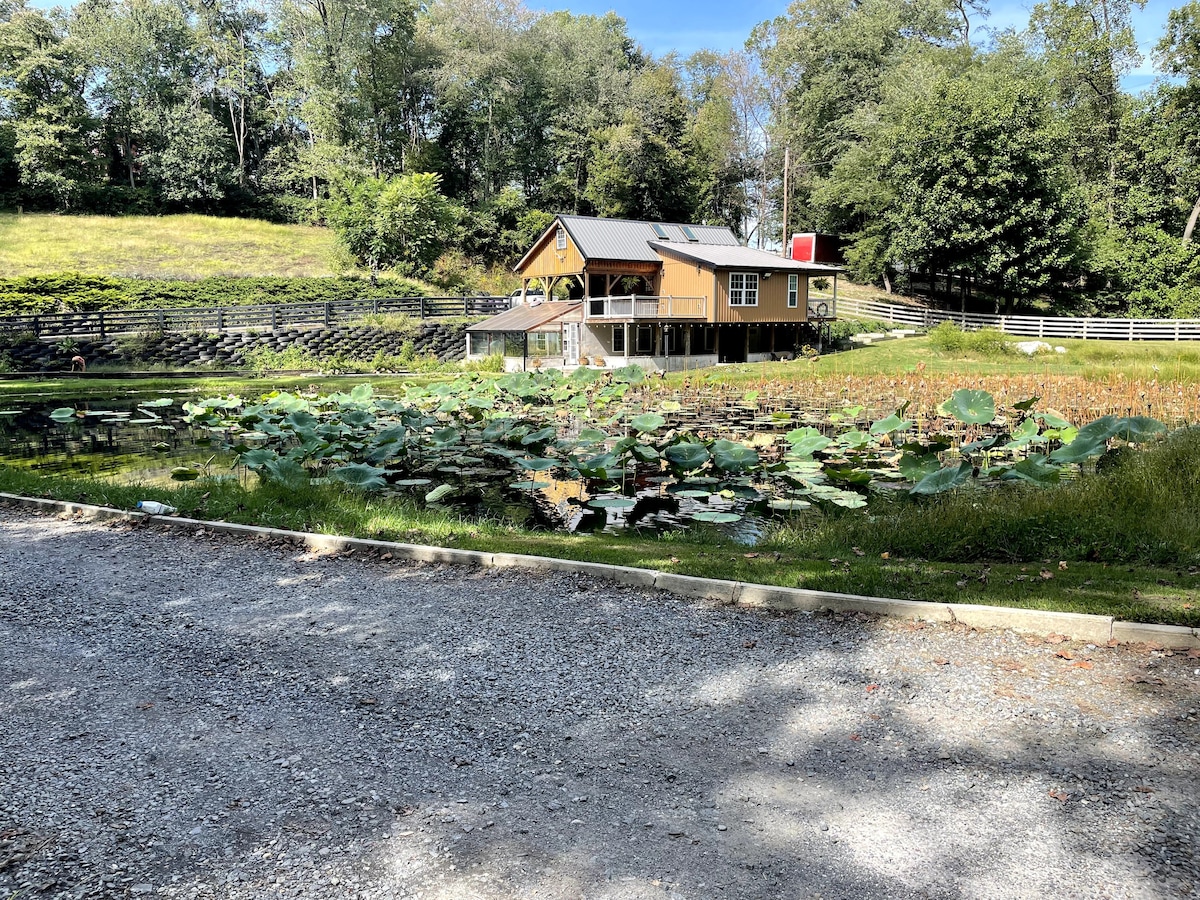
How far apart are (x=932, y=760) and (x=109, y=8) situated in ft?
256

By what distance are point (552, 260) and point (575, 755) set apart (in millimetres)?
34696

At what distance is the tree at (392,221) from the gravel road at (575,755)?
41.4 metres

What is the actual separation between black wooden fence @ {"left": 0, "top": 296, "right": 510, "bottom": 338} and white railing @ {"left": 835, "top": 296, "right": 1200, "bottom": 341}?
57.1 feet

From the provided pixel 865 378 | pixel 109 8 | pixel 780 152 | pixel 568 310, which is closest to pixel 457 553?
pixel 865 378

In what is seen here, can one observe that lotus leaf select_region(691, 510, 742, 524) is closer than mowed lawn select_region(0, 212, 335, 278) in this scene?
Yes

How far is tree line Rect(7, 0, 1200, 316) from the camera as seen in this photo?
39.7 metres

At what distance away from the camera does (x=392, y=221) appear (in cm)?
4500

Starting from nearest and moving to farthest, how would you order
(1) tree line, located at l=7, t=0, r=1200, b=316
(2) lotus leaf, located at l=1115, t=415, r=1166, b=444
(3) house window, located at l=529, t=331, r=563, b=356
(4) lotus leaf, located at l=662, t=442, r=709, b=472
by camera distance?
(2) lotus leaf, located at l=1115, t=415, r=1166, b=444
(4) lotus leaf, located at l=662, t=442, r=709, b=472
(3) house window, located at l=529, t=331, r=563, b=356
(1) tree line, located at l=7, t=0, r=1200, b=316

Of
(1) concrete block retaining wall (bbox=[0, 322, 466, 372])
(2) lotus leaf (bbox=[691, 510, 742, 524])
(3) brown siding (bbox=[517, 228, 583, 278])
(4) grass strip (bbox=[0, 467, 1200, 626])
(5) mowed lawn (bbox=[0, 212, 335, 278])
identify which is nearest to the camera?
(4) grass strip (bbox=[0, 467, 1200, 626])

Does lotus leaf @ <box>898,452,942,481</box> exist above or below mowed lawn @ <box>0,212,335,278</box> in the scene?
below

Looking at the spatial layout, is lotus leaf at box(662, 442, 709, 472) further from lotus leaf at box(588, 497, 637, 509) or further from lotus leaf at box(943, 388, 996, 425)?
lotus leaf at box(943, 388, 996, 425)

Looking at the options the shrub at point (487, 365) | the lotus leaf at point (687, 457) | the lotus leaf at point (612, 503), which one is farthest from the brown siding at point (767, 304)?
the lotus leaf at point (612, 503)

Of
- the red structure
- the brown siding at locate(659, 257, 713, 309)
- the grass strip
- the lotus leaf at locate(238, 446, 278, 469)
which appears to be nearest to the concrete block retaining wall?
the brown siding at locate(659, 257, 713, 309)

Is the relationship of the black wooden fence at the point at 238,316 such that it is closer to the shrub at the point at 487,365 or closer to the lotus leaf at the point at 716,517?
the shrub at the point at 487,365
